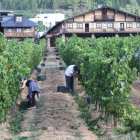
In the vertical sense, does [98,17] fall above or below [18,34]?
above

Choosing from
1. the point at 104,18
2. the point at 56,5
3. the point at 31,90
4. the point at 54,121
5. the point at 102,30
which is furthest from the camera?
the point at 56,5

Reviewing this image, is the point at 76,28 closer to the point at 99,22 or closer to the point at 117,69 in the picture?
the point at 99,22

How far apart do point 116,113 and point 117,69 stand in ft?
5.08

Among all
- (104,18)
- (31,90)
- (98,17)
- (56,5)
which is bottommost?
(31,90)

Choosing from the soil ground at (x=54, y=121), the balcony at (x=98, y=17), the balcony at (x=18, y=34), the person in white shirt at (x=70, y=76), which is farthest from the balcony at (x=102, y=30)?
the soil ground at (x=54, y=121)

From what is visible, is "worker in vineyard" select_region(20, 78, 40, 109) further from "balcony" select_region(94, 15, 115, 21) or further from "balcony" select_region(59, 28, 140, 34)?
"balcony" select_region(94, 15, 115, 21)

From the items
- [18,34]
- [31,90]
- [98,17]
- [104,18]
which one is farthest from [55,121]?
[18,34]

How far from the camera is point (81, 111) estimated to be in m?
21.2

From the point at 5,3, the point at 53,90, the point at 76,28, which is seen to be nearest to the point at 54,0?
the point at 5,3

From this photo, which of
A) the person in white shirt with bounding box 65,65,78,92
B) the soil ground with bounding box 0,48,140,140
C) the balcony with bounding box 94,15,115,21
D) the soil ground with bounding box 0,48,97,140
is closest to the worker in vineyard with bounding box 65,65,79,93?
the person in white shirt with bounding box 65,65,78,92

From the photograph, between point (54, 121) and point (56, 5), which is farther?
point (56, 5)

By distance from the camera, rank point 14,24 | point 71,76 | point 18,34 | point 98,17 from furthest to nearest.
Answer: point 18,34
point 14,24
point 98,17
point 71,76

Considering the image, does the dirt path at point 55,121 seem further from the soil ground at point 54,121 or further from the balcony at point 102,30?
the balcony at point 102,30

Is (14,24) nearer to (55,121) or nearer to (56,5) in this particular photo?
(55,121)
